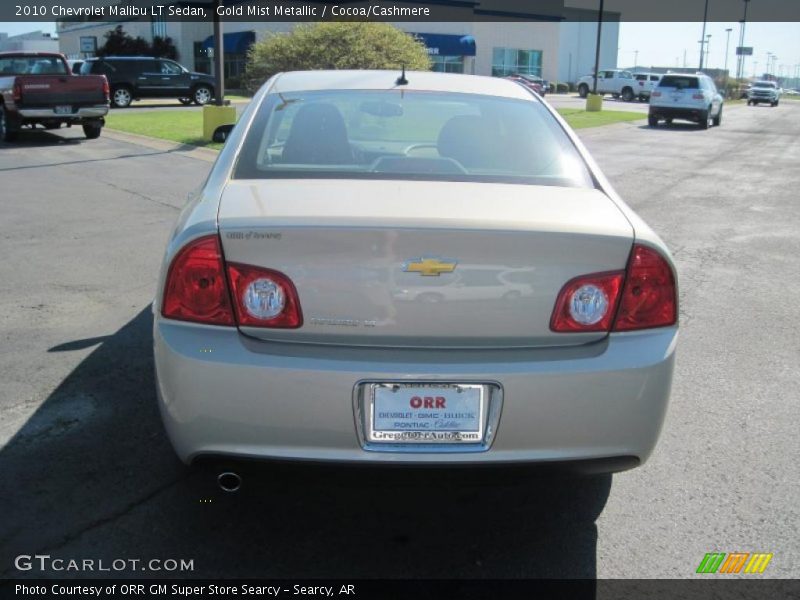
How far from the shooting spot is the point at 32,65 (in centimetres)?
1884

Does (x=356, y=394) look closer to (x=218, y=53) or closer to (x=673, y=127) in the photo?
(x=218, y=53)

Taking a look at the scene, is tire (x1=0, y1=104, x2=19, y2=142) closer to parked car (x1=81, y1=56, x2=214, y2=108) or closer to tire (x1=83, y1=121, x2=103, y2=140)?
tire (x1=83, y1=121, x2=103, y2=140)

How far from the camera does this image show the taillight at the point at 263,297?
8.68 feet

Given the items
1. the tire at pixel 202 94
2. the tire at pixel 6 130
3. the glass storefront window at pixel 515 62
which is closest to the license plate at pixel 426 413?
the tire at pixel 6 130

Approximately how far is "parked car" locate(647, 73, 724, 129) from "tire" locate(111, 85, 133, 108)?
60.4 ft

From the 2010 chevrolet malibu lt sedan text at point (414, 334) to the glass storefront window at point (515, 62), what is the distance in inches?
2444

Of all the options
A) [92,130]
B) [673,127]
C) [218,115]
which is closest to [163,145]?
[218,115]

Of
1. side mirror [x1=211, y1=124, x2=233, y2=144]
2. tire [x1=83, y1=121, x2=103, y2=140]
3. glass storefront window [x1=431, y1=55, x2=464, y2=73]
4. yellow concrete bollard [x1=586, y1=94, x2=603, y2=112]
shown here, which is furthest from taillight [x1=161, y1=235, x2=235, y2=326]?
glass storefront window [x1=431, y1=55, x2=464, y2=73]

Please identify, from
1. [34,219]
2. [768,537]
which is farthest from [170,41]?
[768,537]

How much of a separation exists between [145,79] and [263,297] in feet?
101

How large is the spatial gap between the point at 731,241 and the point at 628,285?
6.81 metres

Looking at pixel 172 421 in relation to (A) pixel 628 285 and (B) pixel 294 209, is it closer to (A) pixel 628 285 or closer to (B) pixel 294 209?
(B) pixel 294 209

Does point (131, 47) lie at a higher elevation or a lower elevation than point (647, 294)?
higher

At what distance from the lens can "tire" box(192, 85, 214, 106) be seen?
32.1 m
